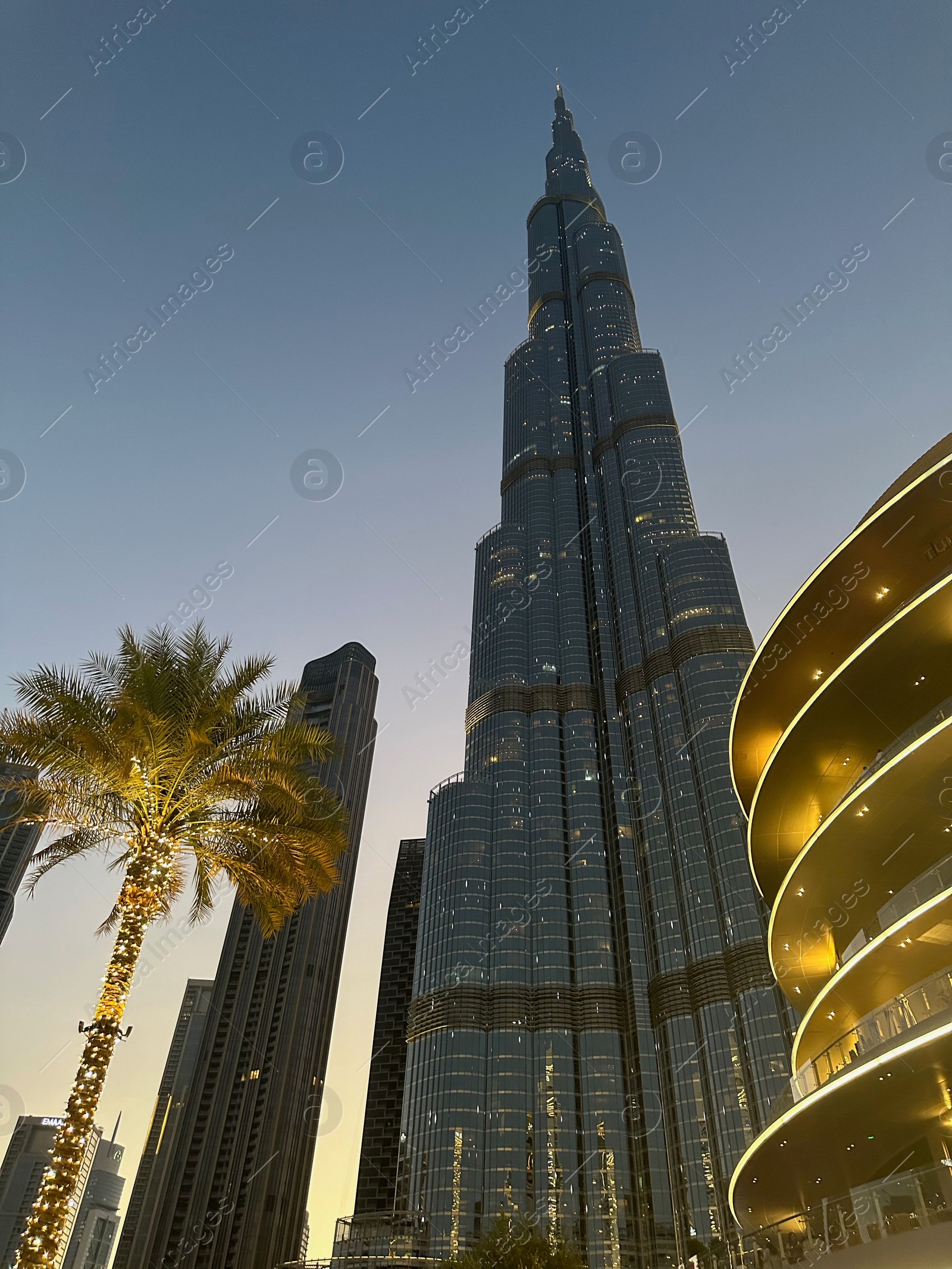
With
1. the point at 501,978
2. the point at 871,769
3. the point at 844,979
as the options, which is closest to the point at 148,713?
the point at 871,769

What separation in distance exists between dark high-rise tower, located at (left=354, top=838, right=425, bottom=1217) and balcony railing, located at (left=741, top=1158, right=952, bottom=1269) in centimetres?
14835

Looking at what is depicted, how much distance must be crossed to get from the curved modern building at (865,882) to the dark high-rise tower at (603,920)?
94970mm

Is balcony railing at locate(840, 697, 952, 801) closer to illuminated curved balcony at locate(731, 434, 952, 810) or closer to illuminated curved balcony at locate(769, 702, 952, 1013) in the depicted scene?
illuminated curved balcony at locate(769, 702, 952, 1013)

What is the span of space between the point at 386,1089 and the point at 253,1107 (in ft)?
109

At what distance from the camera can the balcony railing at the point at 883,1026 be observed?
16750mm

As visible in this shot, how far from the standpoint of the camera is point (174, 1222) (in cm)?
14788

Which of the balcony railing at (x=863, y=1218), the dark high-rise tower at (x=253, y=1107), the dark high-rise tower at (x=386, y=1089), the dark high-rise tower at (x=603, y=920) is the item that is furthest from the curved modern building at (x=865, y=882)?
the dark high-rise tower at (x=386, y=1089)

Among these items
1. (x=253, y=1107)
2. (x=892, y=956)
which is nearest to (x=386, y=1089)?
(x=253, y=1107)

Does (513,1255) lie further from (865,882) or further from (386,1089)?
(386,1089)

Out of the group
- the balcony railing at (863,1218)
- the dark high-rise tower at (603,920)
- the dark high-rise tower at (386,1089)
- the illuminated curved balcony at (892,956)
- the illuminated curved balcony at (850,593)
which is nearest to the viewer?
the balcony railing at (863,1218)

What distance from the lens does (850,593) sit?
85.1ft

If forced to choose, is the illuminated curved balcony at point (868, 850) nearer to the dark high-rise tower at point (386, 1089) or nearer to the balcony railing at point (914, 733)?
the balcony railing at point (914, 733)

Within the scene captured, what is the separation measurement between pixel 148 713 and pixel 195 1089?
6771 inches

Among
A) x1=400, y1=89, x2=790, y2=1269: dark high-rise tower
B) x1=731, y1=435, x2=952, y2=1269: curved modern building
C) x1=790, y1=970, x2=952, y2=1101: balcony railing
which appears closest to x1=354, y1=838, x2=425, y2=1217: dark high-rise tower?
x1=400, y1=89, x2=790, y2=1269: dark high-rise tower
